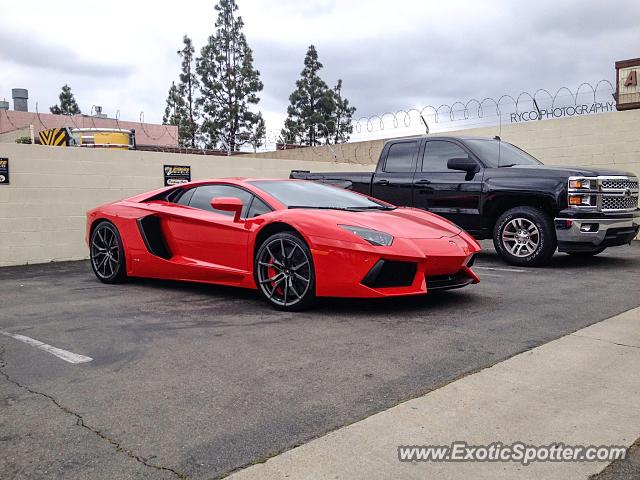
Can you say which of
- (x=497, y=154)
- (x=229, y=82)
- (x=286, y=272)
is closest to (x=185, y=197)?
(x=286, y=272)

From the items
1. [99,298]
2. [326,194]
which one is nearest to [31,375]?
[99,298]

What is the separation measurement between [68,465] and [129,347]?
173 centimetres

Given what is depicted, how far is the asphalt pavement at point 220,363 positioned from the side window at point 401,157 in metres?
3.45

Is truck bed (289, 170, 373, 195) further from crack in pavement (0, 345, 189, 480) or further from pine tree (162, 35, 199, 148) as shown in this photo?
pine tree (162, 35, 199, 148)

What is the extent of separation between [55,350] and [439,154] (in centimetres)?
654

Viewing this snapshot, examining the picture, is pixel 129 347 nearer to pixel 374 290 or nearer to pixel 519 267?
pixel 374 290

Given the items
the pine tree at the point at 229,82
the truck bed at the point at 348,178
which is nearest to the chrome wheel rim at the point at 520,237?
the truck bed at the point at 348,178

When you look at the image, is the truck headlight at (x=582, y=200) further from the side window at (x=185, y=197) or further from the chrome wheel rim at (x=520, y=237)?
the side window at (x=185, y=197)

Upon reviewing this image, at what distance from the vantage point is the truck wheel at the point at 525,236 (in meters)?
7.91

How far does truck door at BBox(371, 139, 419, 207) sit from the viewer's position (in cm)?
930

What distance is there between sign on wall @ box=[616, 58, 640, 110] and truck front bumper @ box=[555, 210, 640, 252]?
7380 millimetres

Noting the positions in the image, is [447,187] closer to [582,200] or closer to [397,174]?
[397,174]

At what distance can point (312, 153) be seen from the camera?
2141cm

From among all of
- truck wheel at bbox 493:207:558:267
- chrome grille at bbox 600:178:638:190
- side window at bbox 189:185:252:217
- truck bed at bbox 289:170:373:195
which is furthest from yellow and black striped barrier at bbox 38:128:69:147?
chrome grille at bbox 600:178:638:190
